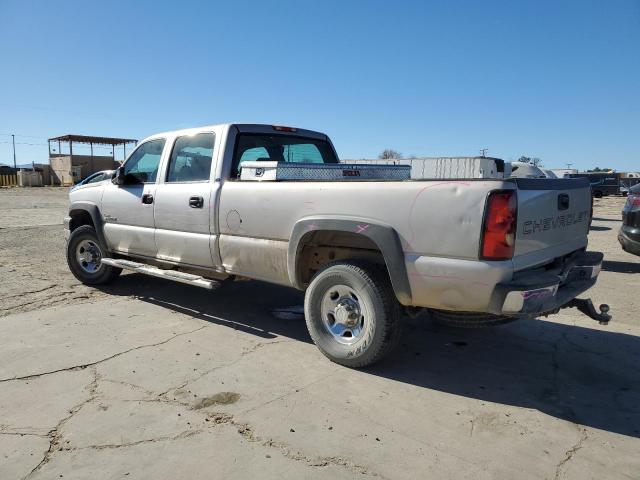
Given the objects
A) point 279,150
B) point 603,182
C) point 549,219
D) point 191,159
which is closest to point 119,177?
point 191,159

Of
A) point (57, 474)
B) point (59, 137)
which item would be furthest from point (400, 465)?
point (59, 137)

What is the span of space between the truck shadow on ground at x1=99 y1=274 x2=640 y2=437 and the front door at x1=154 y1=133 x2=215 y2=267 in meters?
0.79

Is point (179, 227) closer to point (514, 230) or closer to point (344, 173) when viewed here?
point (344, 173)

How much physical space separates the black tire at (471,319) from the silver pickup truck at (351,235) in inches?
0.4

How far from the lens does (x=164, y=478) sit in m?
2.49

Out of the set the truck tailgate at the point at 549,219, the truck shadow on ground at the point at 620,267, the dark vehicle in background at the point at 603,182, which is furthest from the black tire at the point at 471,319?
the dark vehicle in background at the point at 603,182

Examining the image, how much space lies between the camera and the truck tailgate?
3.17 m

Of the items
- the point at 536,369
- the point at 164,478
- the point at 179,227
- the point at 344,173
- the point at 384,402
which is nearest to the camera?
the point at 164,478

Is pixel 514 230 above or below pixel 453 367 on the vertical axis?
above

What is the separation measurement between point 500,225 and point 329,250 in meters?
1.57

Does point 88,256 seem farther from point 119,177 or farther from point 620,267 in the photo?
point 620,267

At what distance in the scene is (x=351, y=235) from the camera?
3.89m

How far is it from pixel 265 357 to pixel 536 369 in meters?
2.25

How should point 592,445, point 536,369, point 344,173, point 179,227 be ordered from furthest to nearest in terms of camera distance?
point 179,227
point 344,173
point 536,369
point 592,445
